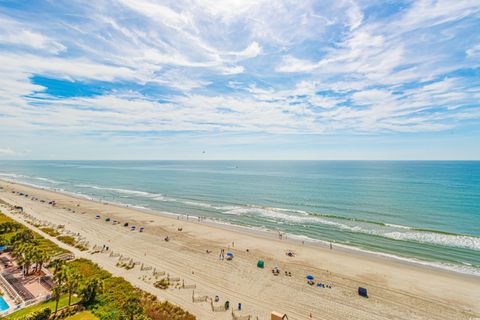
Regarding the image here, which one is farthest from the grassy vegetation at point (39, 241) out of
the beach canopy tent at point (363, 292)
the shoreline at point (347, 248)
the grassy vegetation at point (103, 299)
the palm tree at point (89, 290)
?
the beach canopy tent at point (363, 292)

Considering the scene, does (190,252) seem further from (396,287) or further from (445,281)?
(445,281)

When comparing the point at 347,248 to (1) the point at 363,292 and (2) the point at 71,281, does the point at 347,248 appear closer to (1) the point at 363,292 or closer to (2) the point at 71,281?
(1) the point at 363,292

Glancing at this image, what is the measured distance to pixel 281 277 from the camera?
33.4 metres

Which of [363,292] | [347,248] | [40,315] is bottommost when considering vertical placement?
[363,292]

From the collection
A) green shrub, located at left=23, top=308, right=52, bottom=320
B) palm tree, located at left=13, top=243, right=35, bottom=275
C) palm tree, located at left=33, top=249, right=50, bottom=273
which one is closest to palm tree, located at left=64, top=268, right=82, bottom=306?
green shrub, located at left=23, top=308, right=52, bottom=320

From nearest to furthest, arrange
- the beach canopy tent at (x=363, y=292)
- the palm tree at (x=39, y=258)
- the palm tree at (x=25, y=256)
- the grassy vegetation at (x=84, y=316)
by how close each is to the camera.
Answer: the grassy vegetation at (x=84, y=316)
the beach canopy tent at (x=363, y=292)
the palm tree at (x=25, y=256)
the palm tree at (x=39, y=258)

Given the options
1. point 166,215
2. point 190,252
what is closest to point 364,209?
point 190,252

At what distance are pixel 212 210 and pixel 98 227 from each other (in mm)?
29819

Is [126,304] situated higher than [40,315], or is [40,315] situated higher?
[126,304]

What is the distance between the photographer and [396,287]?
31062mm

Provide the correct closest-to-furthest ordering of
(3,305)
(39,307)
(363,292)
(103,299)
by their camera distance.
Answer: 1. (39,307)
2. (3,305)
3. (103,299)
4. (363,292)

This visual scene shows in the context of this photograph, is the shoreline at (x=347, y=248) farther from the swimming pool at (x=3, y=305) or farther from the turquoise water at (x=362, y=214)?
the swimming pool at (x=3, y=305)

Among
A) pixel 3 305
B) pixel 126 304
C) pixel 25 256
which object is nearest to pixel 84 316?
pixel 126 304

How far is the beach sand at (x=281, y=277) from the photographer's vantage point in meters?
26.6
